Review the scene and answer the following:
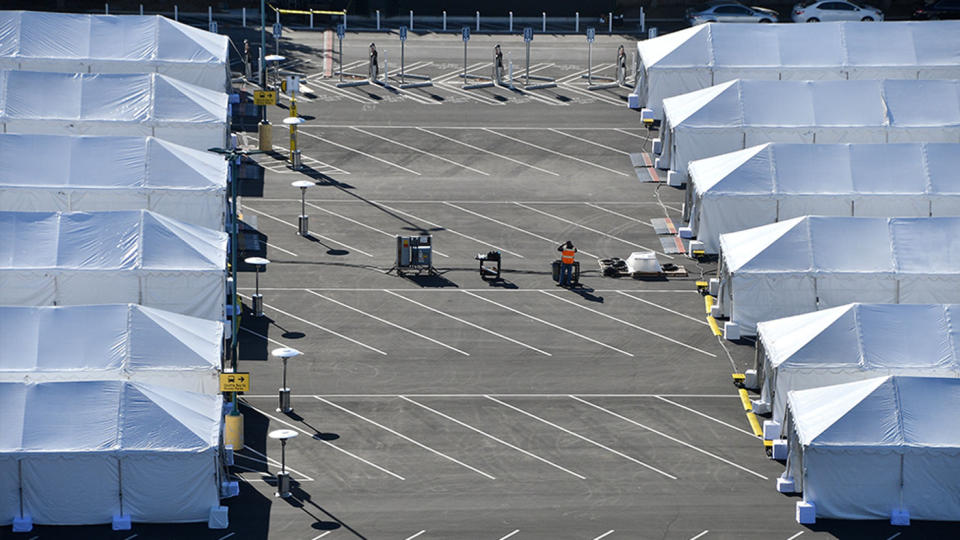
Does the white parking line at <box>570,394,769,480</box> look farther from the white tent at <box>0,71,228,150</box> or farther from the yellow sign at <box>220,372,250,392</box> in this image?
the white tent at <box>0,71,228,150</box>

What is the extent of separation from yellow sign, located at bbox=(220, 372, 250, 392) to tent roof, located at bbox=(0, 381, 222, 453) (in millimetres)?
1122

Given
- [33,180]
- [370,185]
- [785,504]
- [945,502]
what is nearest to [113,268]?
[33,180]

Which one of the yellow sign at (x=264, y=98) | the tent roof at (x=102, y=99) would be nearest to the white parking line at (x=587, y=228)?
the yellow sign at (x=264, y=98)

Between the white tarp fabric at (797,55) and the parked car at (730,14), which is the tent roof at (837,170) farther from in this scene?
the parked car at (730,14)

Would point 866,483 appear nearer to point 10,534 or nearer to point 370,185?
point 10,534

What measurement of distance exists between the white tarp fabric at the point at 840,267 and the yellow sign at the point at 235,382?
57.0 ft

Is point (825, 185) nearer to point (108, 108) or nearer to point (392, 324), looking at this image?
point (392, 324)

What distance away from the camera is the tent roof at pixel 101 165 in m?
63.8

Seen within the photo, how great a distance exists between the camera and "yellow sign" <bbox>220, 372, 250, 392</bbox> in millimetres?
49375

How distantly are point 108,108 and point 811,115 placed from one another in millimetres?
26493

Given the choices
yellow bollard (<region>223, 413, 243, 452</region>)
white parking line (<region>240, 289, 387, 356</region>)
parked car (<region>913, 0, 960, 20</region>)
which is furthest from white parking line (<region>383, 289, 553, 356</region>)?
parked car (<region>913, 0, 960, 20</region>)

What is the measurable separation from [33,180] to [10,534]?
2022 centimetres

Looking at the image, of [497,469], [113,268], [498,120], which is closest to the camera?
[497,469]

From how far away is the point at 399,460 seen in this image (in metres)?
50.4
